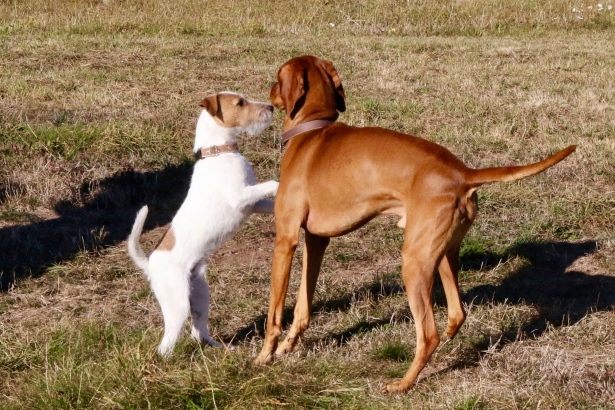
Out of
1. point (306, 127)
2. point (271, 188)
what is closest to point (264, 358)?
point (271, 188)

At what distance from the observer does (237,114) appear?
530 cm

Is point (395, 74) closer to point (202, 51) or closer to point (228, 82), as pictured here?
point (228, 82)

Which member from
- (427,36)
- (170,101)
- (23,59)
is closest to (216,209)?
(170,101)

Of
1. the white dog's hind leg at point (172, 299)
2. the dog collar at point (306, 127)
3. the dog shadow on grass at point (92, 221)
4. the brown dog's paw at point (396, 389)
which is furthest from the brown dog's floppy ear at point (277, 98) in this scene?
the dog shadow on grass at point (92, 221)

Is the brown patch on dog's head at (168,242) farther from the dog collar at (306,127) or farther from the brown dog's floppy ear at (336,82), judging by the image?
the brown dog's floppy ear at (336,82)

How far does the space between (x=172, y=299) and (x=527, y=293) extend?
2489mm

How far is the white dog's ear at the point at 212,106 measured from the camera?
5211 mm

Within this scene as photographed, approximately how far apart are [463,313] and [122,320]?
219 centimetres

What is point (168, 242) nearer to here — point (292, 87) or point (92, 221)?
point (292, 87)

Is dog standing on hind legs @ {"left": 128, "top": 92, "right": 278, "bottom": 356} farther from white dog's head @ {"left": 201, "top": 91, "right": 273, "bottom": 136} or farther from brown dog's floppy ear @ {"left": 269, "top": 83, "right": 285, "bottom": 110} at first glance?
brown dog's floppy ear @ {"left": 269, "top": 83, "right": 285, "bottom": 110}

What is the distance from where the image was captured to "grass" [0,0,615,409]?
13.1 feet

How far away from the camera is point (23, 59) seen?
1188 cm

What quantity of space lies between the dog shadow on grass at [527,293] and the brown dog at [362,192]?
441 millimetres

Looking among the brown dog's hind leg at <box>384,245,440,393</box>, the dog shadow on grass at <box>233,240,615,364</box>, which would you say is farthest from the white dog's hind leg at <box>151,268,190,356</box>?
the brown dog's hind leg at <box>384,245,440,393</box>
